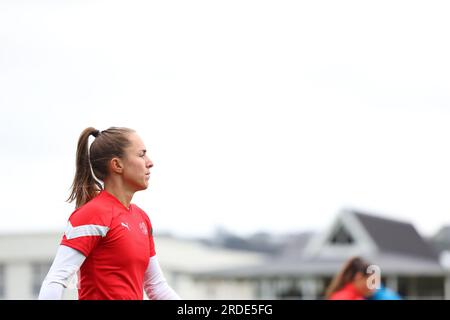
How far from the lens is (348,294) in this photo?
681 cm

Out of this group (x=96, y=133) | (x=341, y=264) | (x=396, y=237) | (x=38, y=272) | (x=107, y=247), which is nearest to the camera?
(x=107, y=247)

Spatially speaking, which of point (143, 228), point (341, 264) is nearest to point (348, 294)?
point (143, 228)

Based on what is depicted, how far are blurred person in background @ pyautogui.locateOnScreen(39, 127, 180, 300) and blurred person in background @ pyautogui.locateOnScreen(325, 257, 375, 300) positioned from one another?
3.11 meters

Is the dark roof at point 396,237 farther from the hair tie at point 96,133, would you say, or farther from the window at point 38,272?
the hair tie at point 96,133

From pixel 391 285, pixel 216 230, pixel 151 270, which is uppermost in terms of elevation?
pixel 216 230

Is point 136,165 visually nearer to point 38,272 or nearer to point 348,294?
point 348,294

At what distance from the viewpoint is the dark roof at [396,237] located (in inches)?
1940

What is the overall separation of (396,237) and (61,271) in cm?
5054

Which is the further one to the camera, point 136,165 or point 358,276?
point 358,276

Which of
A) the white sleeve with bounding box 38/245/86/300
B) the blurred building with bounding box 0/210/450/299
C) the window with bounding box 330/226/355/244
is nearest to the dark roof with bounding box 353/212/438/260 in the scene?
the blurred building with bounding box 0/210/450/299

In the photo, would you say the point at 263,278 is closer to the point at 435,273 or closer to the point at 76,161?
the point at 435,273
